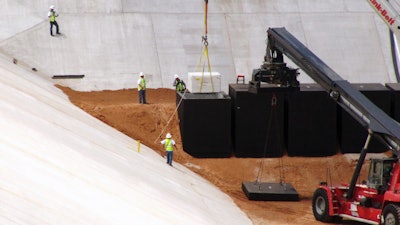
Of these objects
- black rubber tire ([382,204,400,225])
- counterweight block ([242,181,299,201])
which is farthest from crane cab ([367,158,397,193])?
counterweight block ([242,181,299,201])

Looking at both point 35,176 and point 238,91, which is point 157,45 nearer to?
point 238,91

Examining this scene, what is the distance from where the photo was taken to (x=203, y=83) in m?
34.8

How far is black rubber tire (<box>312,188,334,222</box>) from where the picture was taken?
26.3 m

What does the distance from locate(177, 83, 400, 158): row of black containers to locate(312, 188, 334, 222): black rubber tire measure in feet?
22.2

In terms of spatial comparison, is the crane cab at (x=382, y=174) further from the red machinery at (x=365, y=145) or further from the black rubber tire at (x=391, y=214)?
the black rubber tire at (x=391, y=214)

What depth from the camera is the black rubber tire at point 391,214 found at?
22.8 metres

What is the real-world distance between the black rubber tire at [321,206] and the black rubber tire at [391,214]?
2.84 m

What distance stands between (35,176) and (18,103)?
8.10 meters

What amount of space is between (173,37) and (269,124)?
423 inches

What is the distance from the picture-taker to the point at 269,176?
33.1 metres

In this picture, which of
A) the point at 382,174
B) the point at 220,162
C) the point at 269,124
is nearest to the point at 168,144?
the point at 220,162

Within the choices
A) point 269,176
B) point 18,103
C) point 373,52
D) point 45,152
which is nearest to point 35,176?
point 45,152

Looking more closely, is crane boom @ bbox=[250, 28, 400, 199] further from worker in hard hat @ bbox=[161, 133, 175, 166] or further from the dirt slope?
the dirt slope

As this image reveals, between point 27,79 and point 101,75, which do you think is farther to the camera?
point 101,75
